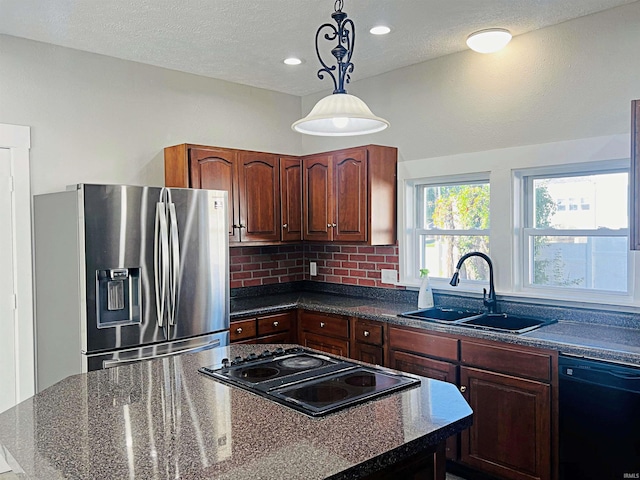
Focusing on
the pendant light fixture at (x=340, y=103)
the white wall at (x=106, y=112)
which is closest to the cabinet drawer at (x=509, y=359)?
the pendant light fixture at (x=340, y=103)

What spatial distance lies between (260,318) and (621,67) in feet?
8.98

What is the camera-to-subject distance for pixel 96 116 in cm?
367

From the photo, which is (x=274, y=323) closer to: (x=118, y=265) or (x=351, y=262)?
(x=351, y=262)

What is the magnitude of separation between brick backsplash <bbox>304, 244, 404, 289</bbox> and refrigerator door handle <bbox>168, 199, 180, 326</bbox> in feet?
5.10

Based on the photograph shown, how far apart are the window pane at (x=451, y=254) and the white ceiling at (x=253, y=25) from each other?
1.30 metres

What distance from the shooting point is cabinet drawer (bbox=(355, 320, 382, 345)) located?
140 inches

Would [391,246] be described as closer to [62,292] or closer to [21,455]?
[62,292]

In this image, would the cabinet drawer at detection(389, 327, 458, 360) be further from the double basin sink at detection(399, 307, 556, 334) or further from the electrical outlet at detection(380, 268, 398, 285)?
the electrical outlet at detection(380, 268, 398, 285)

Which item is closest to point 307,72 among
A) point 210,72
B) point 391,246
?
point 210,72

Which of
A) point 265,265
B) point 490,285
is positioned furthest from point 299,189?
point 490,285

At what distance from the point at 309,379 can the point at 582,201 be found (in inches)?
86.9

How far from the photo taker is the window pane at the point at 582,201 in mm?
3129

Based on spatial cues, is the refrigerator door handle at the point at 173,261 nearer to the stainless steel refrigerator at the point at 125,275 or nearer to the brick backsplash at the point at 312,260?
the stainless steel refrigerator at the point at 125,275

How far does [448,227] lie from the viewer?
3973 millimetres
